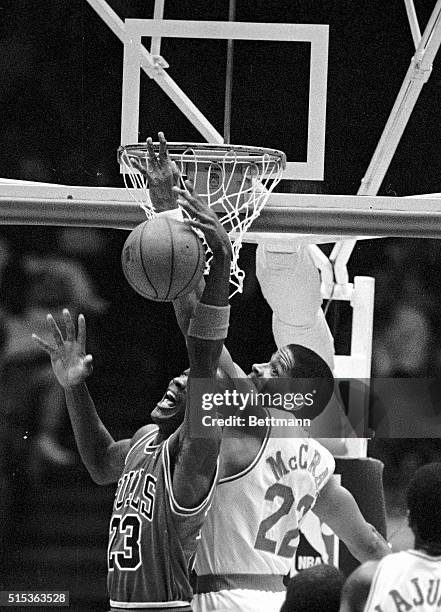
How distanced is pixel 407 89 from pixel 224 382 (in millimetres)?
1213

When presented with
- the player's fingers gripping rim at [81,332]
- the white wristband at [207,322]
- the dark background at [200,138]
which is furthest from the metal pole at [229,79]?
the white wristband at [207,322]

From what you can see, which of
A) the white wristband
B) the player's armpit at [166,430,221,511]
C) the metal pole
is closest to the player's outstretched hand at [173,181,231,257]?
the white wristband

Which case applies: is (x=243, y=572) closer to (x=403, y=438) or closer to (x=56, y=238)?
(x=403, y=438)

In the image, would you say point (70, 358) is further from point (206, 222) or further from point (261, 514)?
point (206, 222)

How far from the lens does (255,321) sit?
15.3 ft

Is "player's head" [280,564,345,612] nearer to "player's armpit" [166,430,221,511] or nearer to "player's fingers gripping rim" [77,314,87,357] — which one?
"player's armpit" [166,430,221,511]

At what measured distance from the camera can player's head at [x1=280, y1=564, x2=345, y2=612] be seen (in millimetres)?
2100

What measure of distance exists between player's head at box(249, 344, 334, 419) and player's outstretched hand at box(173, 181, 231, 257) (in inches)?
36.6

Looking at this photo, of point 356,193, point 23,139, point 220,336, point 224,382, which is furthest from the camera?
point 23,139

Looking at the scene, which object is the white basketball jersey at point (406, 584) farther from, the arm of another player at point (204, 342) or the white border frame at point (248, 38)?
the white border frame at point (248, 38)

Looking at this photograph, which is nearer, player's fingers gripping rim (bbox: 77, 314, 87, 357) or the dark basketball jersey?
the dark basketball jersey

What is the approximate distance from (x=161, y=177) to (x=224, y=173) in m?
0.22

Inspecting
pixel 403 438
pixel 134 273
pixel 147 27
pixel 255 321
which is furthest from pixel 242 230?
pixel 403 438

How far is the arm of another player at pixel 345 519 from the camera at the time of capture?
11.8ft
